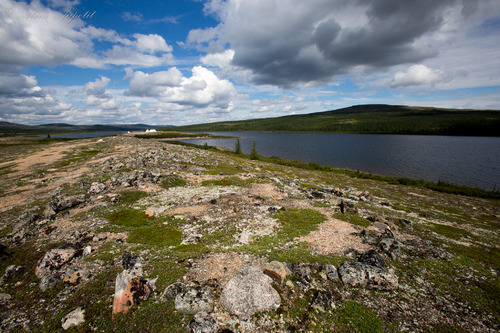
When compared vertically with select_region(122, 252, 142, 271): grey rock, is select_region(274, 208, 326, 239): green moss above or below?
below

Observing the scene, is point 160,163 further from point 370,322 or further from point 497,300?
point 497,300

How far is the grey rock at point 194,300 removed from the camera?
9.04 meters

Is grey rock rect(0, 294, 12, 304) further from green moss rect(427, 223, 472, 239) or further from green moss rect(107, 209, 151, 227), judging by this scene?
green moss rect(427, 223, 472, 239)

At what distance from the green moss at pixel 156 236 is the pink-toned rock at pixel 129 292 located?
4.82 metres

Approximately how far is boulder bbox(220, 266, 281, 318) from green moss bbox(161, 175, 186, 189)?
2121cm

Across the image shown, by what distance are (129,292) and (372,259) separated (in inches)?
535

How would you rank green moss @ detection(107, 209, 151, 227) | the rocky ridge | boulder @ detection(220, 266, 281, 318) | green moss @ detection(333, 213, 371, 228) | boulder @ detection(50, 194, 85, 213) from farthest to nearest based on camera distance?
boulder @ detection(50, 194, 85, 213), green moss @ detection(333, 213, 371, 228), green moss @ detection(107, 209, 151, 227), boulder @ detection(220, 266, 281, 318), the rocky ridge

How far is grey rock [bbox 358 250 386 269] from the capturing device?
12.1 meters

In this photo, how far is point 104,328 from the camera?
834 centimetres

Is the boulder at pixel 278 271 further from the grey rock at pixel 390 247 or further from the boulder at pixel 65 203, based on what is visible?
the boulder at pixel 65 203

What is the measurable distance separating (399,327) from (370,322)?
1.23 metres

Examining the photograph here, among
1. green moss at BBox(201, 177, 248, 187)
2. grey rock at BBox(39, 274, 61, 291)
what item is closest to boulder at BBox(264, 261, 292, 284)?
grey rock at BBox(39, 274, 61, 291)

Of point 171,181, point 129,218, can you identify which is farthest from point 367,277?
point 171,181

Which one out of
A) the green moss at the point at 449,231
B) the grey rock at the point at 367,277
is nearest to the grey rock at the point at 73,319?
the grey rock at the point at 367,277
